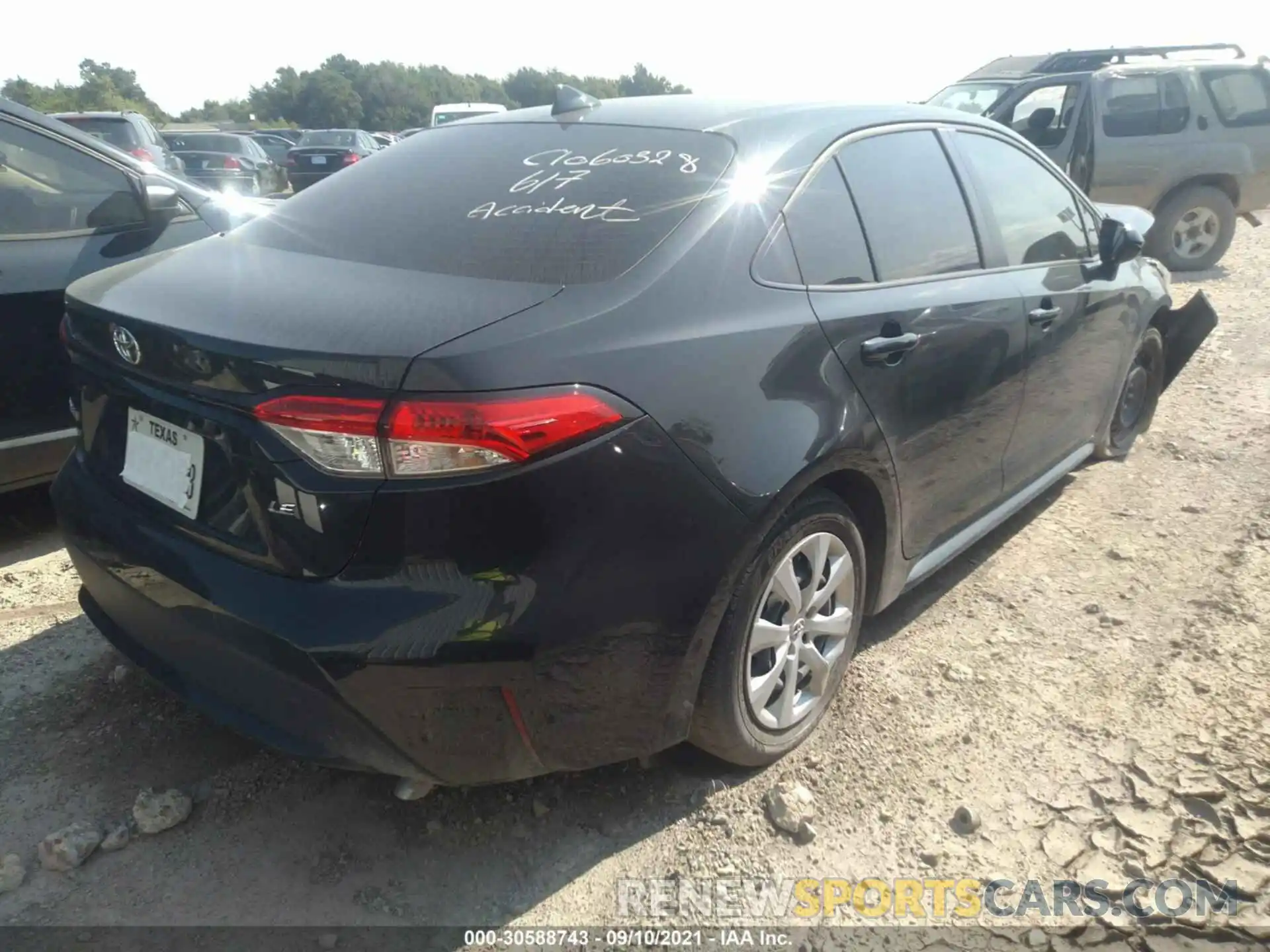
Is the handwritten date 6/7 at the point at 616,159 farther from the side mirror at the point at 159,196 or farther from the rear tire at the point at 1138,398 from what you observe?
the rear tire at the point at 1138,398

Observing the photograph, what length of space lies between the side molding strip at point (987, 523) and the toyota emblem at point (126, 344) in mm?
2128

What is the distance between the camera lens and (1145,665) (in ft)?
9.81

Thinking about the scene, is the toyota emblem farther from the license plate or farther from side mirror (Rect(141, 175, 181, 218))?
side mirror (Rect(141, 175, 181, 218))

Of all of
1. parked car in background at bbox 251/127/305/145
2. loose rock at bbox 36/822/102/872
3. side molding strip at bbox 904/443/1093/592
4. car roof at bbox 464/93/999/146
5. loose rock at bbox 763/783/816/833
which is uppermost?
car roof at bbox 464/93/999/146

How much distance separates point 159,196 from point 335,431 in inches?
102

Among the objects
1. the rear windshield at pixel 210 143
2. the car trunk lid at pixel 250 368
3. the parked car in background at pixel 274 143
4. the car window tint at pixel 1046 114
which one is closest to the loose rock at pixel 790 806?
the car trunk lid at pixel 250 368

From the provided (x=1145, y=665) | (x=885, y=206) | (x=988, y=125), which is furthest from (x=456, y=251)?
(x=1145, y=665)

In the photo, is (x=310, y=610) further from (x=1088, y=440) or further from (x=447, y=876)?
(x=1088, y=440)

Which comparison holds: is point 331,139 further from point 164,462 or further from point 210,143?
point 164,462

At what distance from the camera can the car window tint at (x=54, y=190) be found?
357cm

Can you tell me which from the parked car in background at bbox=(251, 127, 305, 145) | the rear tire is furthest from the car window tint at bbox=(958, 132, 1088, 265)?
the parked car in background at bbox=(251, 127, 305, 145)

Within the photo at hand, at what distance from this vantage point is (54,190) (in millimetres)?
3717

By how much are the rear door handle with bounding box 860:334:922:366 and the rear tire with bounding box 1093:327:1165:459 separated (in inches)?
86.6

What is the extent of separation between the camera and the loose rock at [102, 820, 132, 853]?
223 cm
